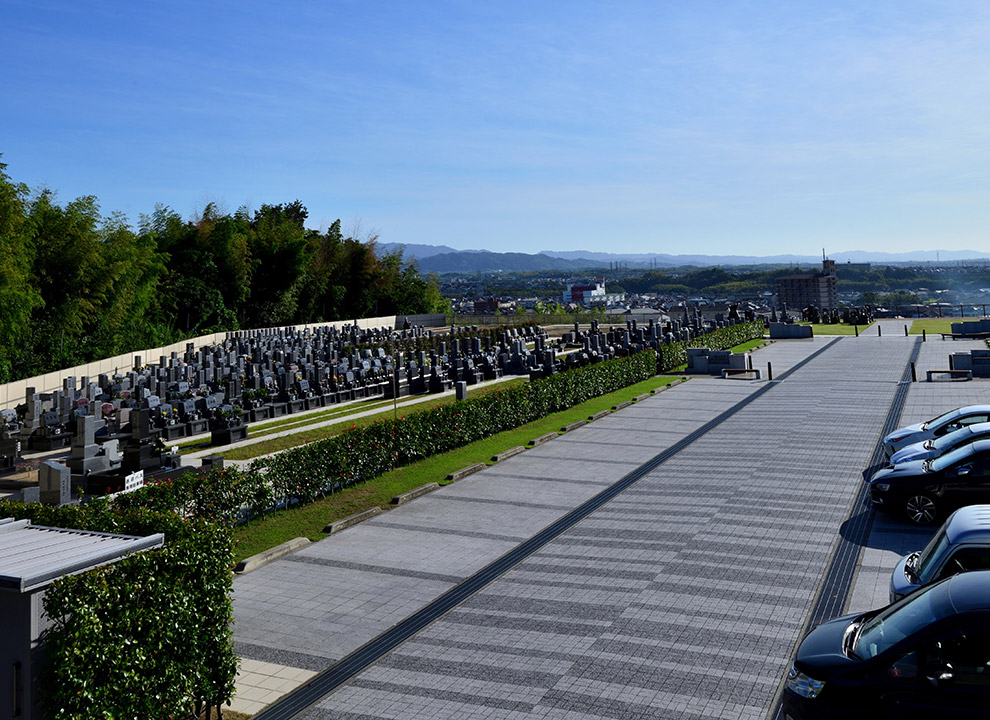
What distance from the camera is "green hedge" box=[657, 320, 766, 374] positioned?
37.7 meters

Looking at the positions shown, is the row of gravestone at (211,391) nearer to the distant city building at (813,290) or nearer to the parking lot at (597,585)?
the parking lot at (597,585)

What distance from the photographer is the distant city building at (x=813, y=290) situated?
375 ft

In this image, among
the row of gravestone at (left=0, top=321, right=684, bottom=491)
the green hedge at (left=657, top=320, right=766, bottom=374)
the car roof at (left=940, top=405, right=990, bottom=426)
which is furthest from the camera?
the green hedge at (left=657, top=320, right=766, bottom=374)

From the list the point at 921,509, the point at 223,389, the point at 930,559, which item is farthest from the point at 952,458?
the point at 223,389

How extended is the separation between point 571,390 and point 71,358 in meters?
25.9

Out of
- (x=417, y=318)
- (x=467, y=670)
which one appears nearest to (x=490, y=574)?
(x=467, y=670)

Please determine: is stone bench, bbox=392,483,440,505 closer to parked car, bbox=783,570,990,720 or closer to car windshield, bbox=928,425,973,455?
car windshield, bbox=928,425,973,455

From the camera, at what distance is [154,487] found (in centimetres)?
1248

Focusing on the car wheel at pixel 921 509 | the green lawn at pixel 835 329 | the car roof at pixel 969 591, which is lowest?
the car wheel at pixel 921 509

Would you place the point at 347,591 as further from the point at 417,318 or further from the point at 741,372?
the point at 417,318

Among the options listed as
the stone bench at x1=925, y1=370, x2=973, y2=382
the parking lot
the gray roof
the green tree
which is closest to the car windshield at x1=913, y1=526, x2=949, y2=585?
the parking lot

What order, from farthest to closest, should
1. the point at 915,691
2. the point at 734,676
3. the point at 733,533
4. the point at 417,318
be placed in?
the point at 417,318 → the point at 733,533 → the point at 734,676 → the point at 915,691

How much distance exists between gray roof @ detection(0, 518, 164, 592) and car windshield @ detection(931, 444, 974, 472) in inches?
453

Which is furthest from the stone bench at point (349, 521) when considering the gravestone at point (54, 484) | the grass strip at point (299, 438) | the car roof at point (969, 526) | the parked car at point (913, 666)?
the car roof at point (969, 526)
